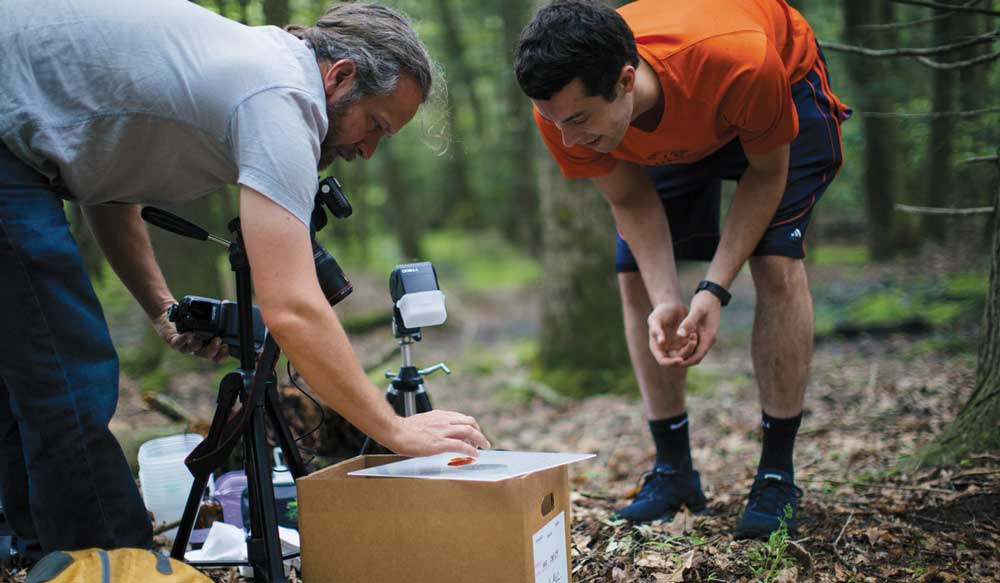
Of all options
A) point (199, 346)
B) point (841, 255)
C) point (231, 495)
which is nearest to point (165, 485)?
point (231, 495)

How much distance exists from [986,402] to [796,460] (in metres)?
0.82

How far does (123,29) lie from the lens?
1740 mm

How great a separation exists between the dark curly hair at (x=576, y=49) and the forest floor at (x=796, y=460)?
4.34 feet

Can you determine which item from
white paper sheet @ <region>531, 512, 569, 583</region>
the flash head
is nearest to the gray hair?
the flash head

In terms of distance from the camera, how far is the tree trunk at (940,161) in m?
6.19

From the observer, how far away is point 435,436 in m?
1.69

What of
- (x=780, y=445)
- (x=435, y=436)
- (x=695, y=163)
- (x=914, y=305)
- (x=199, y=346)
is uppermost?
(x=695, y=163)

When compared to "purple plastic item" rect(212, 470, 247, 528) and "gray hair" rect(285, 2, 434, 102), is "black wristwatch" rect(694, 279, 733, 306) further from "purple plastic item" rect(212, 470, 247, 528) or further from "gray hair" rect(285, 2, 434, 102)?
"purple plastic item" rect(212, 470, 247, 528)

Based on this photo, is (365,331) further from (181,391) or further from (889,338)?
(889,338)

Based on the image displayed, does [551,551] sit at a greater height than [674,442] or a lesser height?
greater

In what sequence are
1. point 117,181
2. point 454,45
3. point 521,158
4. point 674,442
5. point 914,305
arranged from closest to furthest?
point 117,181, point 674,442, point 914,305, point 454,45, point 521,158

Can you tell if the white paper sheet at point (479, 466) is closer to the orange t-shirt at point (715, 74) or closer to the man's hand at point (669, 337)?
the man's hand at point (669, 337)

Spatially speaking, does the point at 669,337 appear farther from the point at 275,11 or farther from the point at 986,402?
the point at 275,11

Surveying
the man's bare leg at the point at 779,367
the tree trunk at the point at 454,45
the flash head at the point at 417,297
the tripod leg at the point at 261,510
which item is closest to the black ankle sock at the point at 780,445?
the man's bare leg at the point at 779,367
